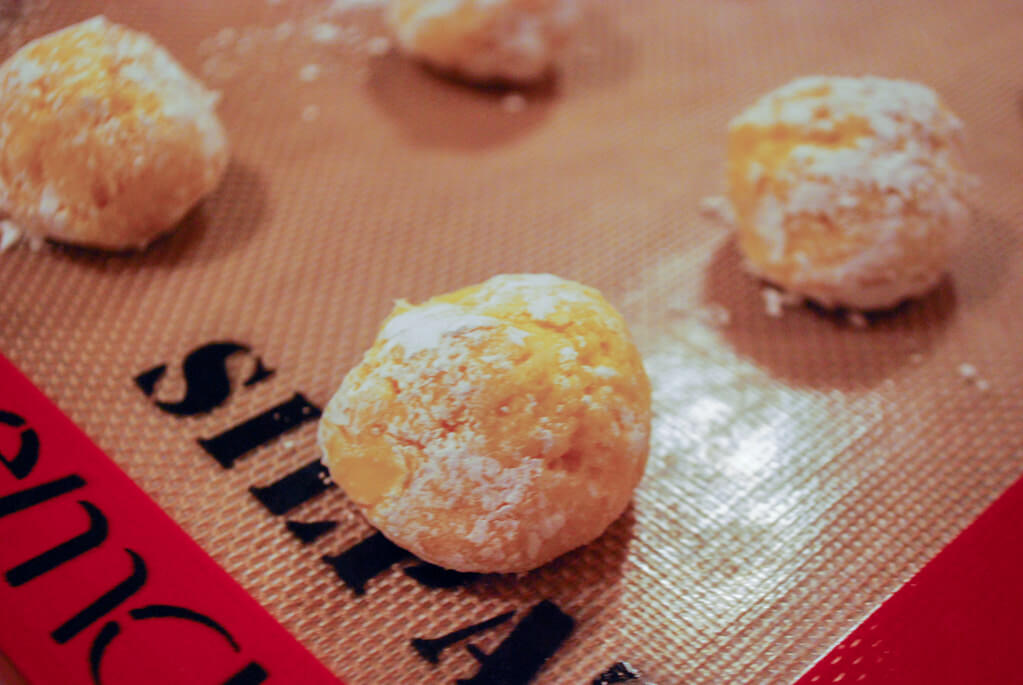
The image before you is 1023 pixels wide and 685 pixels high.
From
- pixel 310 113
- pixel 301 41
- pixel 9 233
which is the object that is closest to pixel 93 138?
pixel 9 233

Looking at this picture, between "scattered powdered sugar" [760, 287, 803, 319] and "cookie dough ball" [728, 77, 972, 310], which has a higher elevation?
"cookie dough ball" [728, 77, 972, 310]

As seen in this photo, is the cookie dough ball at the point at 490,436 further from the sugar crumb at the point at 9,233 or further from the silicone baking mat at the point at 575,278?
the sugar crumb at the point at 9,233

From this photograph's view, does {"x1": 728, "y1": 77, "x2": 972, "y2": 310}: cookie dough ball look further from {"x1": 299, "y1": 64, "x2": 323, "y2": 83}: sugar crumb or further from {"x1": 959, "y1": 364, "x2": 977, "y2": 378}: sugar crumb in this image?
{"x1": 299, "y1": 64, "x2": 323, "y2": 83}: sugar crumb

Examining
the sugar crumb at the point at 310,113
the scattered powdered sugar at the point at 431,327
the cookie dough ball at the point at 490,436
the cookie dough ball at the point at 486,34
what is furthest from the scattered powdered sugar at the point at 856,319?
the sugar crumb at the point at 310,113

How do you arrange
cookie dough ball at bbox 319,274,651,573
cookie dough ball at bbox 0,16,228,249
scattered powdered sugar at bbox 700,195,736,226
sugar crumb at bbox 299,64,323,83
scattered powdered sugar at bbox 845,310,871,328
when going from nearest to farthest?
cookie dough ball at bbox 319,274,651,573, cookie dough ball at bbox 0,16,228,249, scattered powdered sugar at bbox 845,310,871,328, scattered powdered sugar at bbox 700,195,736,226, sugar crumb at bbox 299,64,323,83

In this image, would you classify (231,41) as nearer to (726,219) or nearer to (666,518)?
(726,219)

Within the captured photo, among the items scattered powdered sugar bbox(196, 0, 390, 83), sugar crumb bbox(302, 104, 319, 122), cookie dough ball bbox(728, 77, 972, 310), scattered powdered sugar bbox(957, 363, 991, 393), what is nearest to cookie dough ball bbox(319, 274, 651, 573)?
cookie dough ball bbox(728, 77, 972, 310)
